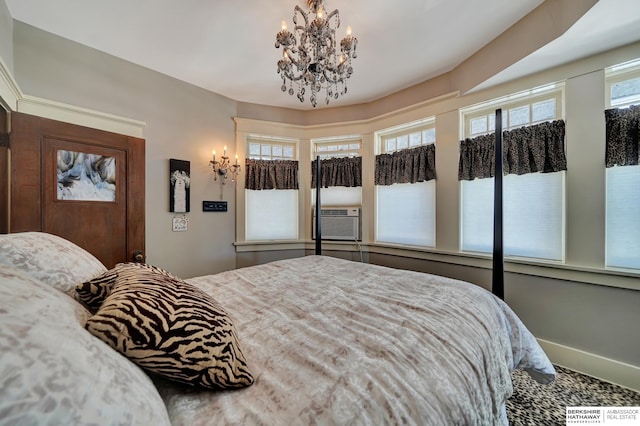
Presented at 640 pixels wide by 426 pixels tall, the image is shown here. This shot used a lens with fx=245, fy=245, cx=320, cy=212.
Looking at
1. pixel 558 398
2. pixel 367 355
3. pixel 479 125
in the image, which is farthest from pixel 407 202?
pixel 367 355

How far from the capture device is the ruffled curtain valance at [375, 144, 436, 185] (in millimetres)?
2914

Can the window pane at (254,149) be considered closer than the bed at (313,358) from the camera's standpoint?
No

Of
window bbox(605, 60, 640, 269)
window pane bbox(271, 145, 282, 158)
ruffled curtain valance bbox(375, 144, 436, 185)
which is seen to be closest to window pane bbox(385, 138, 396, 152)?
ruffled curtain valance bbox(375, 144, 436, 185)

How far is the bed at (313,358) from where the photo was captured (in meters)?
0.42

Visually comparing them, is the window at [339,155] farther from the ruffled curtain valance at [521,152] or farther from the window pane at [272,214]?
the ruffled curtain valance at [521,152]

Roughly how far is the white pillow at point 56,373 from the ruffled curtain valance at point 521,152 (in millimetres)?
2897

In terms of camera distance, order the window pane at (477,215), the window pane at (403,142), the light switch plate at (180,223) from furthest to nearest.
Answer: the window pane at (403,142), the light switch plate at (180,223), the window pane at (477,215)

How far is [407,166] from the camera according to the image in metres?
3.07

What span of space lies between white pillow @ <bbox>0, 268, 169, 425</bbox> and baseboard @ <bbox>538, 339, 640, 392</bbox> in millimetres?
2896

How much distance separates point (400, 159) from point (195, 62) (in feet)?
8.32

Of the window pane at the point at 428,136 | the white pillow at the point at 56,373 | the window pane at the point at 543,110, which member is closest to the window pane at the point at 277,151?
the window pane at the point at 428,136

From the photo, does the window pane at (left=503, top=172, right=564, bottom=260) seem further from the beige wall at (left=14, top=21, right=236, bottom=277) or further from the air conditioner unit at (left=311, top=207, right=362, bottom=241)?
the beige wall at (left=14, top=21, right=236, bottom=277)

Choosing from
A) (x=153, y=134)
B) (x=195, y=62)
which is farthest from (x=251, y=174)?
(x=195, y=62)

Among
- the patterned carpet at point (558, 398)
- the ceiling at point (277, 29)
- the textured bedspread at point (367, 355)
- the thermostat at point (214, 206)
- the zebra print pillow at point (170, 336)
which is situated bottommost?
the patterned carpet at point (558, 398)
